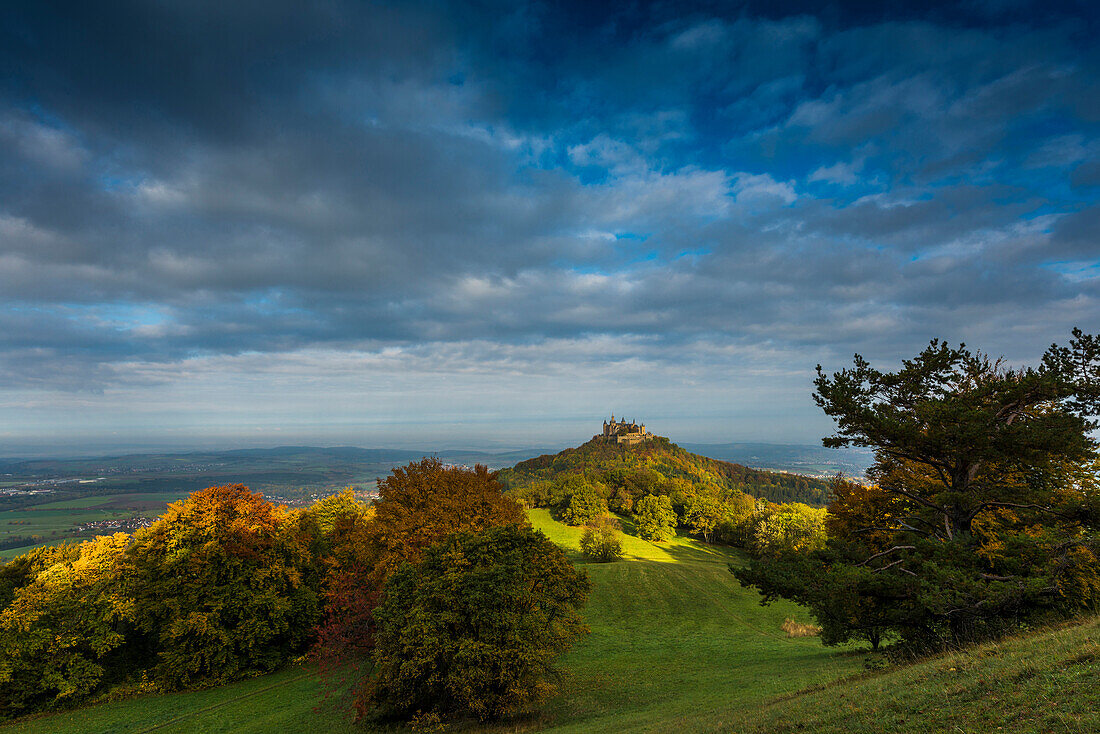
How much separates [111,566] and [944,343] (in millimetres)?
46493

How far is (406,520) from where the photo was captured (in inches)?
1034

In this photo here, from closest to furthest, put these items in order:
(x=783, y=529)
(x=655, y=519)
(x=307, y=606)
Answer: (x=307, y=606)
(x=783, y=529)
(x=655, y=519)

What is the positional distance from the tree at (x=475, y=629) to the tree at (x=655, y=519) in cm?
6504

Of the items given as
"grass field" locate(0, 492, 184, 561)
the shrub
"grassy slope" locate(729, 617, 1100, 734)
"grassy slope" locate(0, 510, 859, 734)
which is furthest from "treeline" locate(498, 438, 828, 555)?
"grass field" locate(0, 492, 184, 561)

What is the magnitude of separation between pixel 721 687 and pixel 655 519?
65772 mm

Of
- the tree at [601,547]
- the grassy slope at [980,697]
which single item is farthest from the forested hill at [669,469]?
the grassy slope at [980,697]

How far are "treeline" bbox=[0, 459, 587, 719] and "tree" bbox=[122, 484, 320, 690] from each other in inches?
3.8

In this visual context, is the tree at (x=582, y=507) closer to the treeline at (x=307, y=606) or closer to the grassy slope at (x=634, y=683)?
the grassy slope at (x=634, y=683)

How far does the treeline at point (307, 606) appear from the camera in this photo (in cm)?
1678

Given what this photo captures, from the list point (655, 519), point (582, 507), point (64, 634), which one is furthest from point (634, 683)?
point (582, 507)

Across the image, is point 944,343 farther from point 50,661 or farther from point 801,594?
point 50,661

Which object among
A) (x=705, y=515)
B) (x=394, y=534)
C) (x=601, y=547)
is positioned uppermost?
(x=394, y=534)

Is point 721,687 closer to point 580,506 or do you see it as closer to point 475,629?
point 475,629

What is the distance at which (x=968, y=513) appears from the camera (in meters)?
15.0
